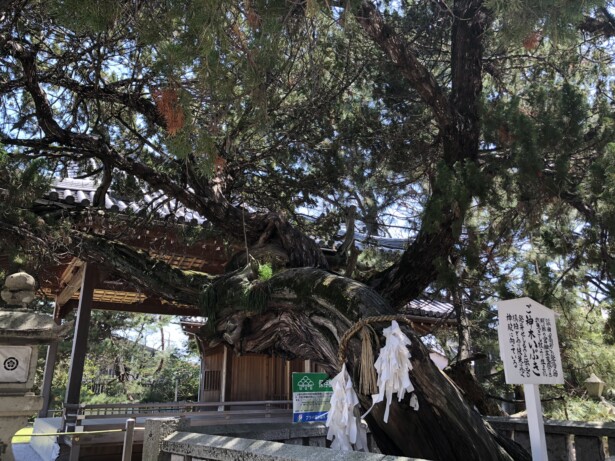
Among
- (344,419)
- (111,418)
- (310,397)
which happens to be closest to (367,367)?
(344,419)

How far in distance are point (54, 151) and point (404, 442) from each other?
4996 mm

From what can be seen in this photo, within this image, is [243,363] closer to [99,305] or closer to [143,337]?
[99,305]

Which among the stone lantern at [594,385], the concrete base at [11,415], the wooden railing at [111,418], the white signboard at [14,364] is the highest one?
the white signboard at [14,364]

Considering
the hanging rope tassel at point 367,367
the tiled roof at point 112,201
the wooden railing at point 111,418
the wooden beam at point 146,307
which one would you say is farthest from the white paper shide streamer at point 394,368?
the wooden beam at point 146,307

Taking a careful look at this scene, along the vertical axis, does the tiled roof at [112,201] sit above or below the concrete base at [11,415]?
above

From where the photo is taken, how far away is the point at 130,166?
543 cm

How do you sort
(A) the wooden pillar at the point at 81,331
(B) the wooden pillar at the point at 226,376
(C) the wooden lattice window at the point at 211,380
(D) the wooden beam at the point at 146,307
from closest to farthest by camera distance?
(A) the wooden pillar at the point at 81,331 → (D) the wooden beam at the point at 146,307 → (B) the wooden pillar at the point at 226,376 → (C) the wooden lattice window at the point at 211,380

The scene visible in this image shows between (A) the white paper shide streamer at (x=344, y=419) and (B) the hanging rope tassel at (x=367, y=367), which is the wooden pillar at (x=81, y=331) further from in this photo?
(B) the hanging rope tassel at (x=367, y=367)

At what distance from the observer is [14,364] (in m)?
4.41

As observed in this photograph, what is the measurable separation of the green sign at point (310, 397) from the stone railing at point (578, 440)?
6.72 ft

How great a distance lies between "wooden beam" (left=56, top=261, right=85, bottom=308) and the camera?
26.3ft

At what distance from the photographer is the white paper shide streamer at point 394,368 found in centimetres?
322

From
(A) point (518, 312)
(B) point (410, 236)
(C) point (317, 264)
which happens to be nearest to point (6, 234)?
(C) point (317, 264)

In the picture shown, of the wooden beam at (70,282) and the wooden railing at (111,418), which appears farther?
the wooden beam at (70,282)
